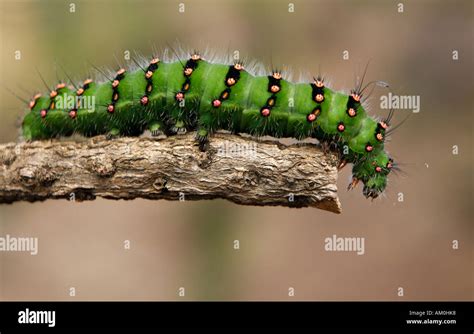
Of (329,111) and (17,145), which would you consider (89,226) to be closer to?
(17,145)

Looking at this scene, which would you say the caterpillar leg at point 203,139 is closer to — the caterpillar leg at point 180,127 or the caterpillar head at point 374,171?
the caterpillar leg at point 180,127

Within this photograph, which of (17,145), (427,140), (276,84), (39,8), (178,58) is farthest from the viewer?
(39,8)

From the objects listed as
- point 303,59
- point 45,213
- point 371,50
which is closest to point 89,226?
point 45,213

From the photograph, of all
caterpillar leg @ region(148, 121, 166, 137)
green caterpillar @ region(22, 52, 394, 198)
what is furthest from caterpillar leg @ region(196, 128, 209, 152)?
caterpillar leg @ region(148, 121, 166, 137)

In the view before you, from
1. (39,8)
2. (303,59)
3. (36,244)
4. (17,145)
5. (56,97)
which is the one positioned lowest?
(36,244)

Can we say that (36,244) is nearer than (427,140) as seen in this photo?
Yes

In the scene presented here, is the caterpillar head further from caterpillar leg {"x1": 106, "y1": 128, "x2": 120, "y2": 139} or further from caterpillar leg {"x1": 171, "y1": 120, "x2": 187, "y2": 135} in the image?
caterpillar leg {"x1": 106, "y1": 128, "x2": 120, "y2": 139}
